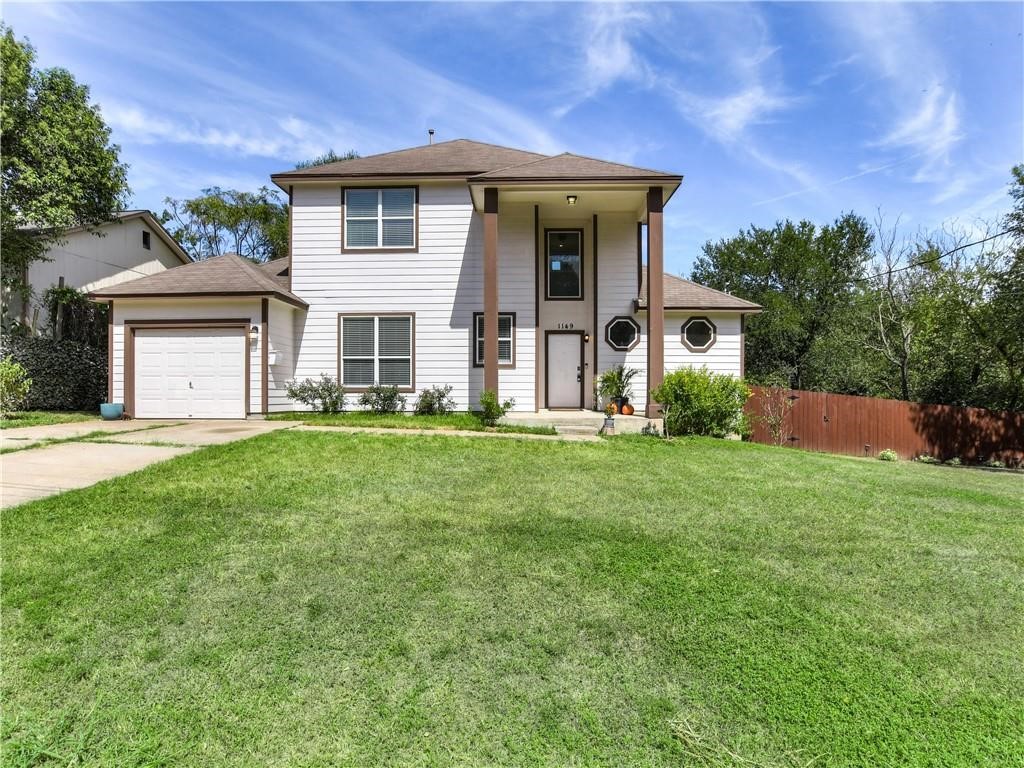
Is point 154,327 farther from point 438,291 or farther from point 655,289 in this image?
point 655,289

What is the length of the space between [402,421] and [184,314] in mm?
5716

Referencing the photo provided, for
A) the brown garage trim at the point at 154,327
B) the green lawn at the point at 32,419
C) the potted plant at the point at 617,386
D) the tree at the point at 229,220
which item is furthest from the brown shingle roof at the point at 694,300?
the tree at the point at 229,220

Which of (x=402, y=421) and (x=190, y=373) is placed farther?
(x=190, y=373)

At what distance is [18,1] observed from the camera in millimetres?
7730

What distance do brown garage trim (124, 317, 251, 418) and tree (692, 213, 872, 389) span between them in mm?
26454

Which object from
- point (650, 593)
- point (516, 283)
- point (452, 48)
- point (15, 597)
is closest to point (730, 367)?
point (516, 283)

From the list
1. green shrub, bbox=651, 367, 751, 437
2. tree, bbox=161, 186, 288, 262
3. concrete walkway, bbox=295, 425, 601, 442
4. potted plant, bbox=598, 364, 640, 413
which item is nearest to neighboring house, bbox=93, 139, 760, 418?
potted plant, bbox=598, 364, 640, 413

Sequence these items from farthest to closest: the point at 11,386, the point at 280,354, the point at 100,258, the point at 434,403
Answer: the point at 100,258 → the point at 434,403 → the point at 280,354 → the point at 11,386

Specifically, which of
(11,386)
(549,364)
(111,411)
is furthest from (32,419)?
(549,364)

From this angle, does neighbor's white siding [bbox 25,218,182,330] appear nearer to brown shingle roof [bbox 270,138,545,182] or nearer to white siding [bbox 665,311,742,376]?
brown shingle roof [bbox 270,138,545,182]

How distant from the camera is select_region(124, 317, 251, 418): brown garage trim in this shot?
11328 mm

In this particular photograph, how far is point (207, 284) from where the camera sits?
11.5 meters

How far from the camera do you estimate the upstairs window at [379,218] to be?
12508 millimetres

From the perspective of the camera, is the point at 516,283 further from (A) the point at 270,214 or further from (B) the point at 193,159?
(A) the point at 270,214
